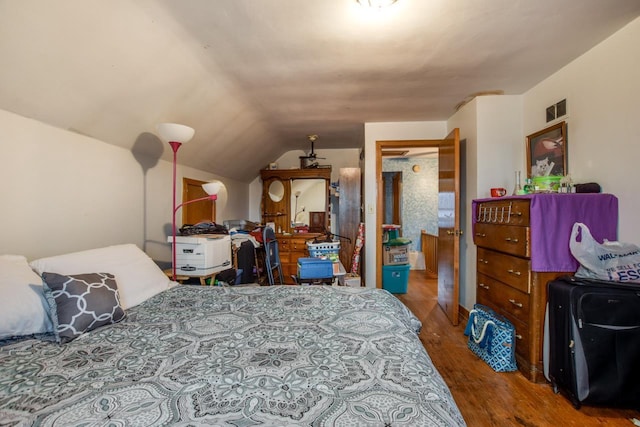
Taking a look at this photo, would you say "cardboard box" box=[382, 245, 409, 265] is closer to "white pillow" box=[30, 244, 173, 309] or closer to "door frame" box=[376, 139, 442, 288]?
"door frame" box=[376, 139, 442, 288]

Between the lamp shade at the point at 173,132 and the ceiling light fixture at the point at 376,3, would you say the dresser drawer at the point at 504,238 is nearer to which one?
the ceiling light fixture at the point at 376,3

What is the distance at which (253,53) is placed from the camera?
1934 millimetres

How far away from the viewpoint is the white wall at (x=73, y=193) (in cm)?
152

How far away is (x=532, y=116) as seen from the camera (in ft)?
8.43

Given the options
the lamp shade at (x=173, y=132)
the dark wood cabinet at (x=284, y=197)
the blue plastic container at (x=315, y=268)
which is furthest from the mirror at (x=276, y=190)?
the lamp shade at (x=173, y=132)

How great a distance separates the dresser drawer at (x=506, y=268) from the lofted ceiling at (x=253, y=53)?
4.91 feet

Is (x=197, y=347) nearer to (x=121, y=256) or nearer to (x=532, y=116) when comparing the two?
(x=121, y=256)

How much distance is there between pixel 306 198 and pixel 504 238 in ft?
10.1

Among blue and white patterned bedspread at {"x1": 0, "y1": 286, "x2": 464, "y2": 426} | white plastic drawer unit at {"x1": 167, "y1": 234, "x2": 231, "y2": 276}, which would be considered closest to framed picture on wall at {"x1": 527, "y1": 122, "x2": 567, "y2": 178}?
blue and white patterned bedspread at {"x1": 0, "y1": 286, "x2": 464, "y2": 426}

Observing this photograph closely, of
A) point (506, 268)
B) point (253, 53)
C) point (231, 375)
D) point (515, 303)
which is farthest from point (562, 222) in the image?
point (253, 53)

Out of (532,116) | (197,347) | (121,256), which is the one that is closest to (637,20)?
(532,116)

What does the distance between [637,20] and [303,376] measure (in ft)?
8.77

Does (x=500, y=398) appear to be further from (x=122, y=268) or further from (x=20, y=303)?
(x=20, y=303)

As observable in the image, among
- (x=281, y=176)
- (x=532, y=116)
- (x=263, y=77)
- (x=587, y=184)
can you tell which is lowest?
(x=587, y=184)
